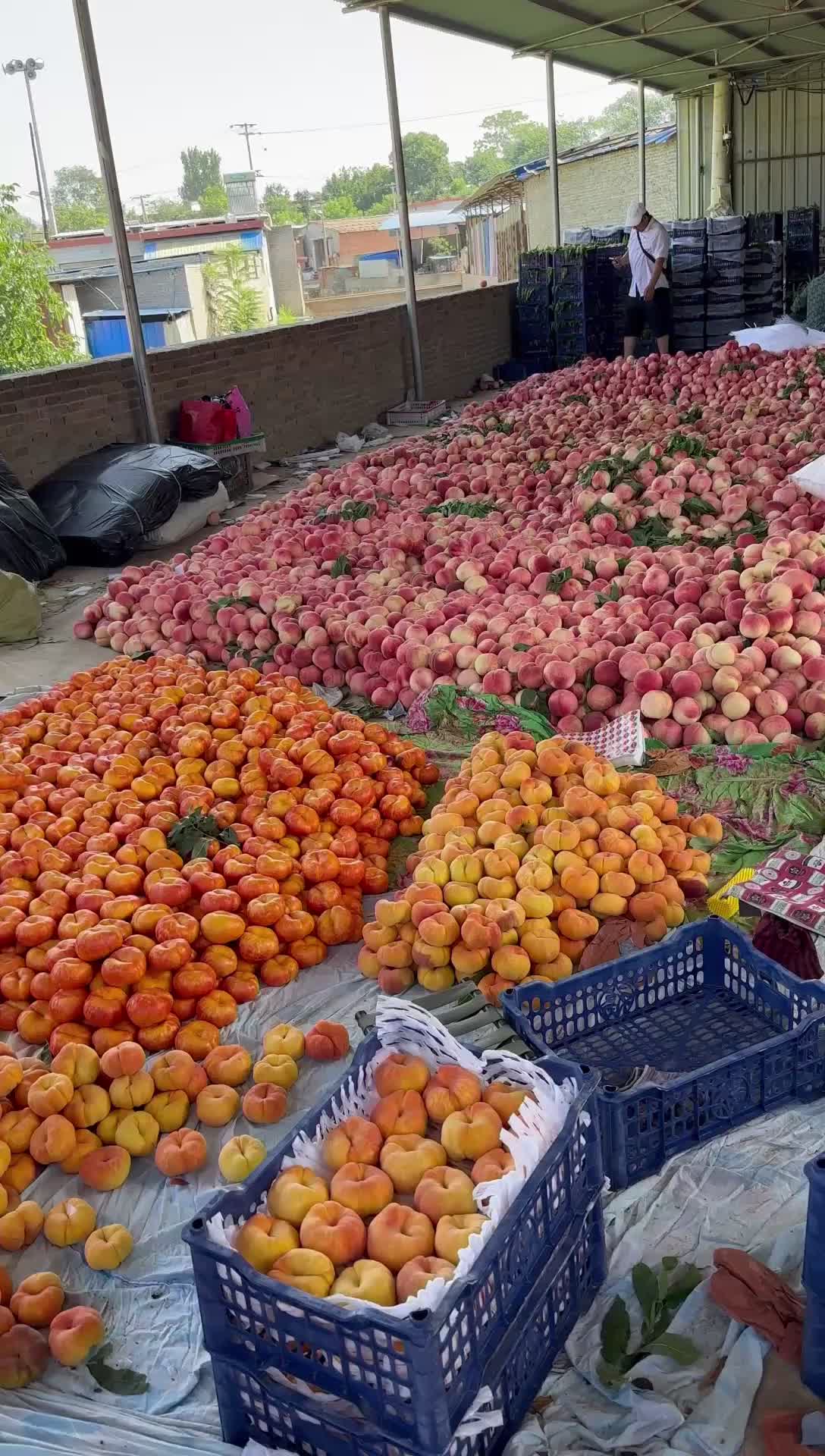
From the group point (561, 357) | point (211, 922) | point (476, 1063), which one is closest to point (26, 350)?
point (561, 357)

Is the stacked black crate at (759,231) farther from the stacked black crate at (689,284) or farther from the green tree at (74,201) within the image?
the green tree at (74,201)

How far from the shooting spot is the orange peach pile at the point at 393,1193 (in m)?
1.57

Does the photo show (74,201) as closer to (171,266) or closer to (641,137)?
(171,266)

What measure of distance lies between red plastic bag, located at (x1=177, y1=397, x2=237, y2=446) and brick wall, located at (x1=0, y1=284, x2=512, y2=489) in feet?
0.63

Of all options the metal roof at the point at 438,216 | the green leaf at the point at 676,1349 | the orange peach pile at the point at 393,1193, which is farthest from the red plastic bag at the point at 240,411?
the metal roof at the point at 438,216

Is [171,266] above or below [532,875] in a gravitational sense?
above

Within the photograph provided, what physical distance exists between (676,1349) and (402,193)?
39.4 ft

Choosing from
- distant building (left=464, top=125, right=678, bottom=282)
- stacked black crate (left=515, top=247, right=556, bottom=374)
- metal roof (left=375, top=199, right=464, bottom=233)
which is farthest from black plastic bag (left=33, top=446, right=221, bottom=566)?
metal roof (left=375, top=199, right=464, bottom=233)

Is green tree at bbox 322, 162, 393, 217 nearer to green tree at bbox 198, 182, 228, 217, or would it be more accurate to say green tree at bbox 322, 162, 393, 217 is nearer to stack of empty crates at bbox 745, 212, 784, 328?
green tree at bbox 198, 182, 228, 217

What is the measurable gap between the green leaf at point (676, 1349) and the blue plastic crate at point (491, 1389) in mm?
148

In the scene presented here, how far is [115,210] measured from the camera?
8.05 metres

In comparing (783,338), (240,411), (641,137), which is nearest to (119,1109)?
(240,411)

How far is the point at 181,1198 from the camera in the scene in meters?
2.20

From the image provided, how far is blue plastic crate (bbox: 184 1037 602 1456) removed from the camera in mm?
1390
